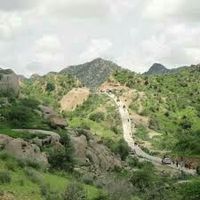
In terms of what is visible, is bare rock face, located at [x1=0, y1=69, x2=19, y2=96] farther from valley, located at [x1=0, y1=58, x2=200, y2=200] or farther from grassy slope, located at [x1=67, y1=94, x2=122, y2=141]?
grassy slope, located at [x1=67, y1=94, x2=122, y2=141]

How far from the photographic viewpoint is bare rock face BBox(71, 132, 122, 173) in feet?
256

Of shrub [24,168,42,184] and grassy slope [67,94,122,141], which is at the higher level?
grassy slope [67,94,122,141]

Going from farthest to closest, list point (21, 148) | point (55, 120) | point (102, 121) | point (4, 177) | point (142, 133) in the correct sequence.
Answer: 1. point (102, 121)
2. point (142, 133)
3. point (55, 120)
4. point (21, 148)
5. point (4, 177)

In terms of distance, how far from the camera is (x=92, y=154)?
81.4 metres

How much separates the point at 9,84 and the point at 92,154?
33.9 m

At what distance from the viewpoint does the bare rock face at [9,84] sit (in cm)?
10631

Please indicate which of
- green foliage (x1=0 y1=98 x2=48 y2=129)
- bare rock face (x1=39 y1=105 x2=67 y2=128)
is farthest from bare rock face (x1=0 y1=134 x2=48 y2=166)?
bare rock face (x1=39 y1=105 x2=67 y2=128)

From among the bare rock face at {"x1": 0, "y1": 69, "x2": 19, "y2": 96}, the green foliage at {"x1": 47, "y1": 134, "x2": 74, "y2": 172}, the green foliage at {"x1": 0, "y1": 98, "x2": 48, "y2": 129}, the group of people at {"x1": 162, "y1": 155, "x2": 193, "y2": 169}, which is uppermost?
the bare rock face at {"x1": 0, "y1": 69, "x2": 19, "y2": 96}

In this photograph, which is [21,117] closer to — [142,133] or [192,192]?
[192,192]

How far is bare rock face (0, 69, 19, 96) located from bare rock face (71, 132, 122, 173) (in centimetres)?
2292

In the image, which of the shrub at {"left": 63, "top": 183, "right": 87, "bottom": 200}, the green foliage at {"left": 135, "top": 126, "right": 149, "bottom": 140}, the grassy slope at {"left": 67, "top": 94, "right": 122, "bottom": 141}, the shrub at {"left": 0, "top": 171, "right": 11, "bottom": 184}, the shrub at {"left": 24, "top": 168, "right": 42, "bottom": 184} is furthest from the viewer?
the green foliage at {"left": 135, "top": 126, "right": 149, "bottom": 140}

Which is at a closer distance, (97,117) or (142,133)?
(142,133)

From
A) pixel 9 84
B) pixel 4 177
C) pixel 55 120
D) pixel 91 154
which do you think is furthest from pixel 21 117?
pixel 4 177

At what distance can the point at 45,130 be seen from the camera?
3282 inches
